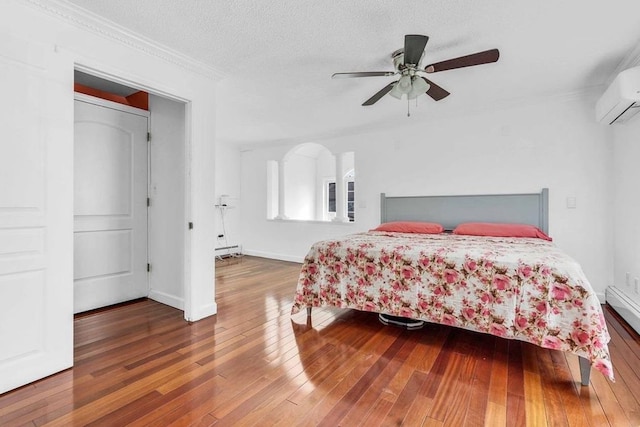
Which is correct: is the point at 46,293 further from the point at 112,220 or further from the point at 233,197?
the point at 233,197

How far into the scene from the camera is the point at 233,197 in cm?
648

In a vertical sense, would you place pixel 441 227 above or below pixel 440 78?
below

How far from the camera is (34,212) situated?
186 centimetres

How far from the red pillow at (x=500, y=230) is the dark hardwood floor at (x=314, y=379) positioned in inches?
39.8

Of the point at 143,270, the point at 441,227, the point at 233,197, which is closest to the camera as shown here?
the point at 143,270

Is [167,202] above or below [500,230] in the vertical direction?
above

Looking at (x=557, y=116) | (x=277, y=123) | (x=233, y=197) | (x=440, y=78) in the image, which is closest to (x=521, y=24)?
(x=440, y=78)

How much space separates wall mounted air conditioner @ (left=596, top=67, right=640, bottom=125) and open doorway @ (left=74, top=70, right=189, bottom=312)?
3.71 metres

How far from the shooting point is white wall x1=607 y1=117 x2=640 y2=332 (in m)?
2.78

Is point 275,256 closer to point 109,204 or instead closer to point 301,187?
point 301,187

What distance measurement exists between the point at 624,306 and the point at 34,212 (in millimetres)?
4678

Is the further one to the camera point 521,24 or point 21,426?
point 521,24

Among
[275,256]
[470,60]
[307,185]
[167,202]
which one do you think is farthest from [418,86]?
[307,185]

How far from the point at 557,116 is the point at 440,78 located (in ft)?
5.39
